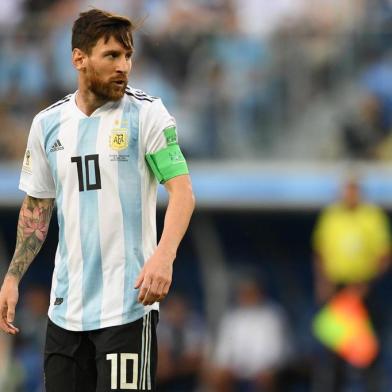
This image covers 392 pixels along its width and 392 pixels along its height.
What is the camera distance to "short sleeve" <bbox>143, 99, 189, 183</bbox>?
5934mm

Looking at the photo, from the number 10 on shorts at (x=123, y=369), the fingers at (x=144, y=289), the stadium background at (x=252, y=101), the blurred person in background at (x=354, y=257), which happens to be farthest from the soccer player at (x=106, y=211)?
the stadium background at (x=252, y=101)

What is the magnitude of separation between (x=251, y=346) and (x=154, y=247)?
8.91m

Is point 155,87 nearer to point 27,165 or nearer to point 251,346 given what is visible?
point 251,346

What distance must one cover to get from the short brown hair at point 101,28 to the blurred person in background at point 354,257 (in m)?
7.10

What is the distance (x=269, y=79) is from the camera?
1444 centimetres

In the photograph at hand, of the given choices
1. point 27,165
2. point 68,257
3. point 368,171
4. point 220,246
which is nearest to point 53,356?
point 68,257

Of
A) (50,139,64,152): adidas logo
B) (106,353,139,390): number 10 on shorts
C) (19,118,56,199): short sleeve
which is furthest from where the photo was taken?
(19,118,56,199): short sleeve

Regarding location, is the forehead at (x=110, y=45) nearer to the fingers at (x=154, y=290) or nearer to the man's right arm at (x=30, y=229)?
the man's right arm at (x=30, y=229)

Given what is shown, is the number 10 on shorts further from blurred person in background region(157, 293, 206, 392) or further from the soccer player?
blurred person in background region(157, 293, 206, 392)

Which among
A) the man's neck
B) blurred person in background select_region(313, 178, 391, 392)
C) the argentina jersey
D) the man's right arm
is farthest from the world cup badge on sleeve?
blurred person in background select_region(313, 178, 391, 392)

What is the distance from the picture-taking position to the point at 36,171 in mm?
6293

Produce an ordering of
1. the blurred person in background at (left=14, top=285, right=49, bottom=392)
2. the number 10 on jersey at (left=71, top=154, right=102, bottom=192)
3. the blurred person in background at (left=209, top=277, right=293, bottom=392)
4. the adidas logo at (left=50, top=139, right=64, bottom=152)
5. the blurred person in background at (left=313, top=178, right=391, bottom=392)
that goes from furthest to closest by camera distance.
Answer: the blurred person in background at (left=14, top=285, right=49, bottom=392)
the blurred person in background at (left=209, top=277, right=293, bottom=392)
the blurred person in background at (left=313, top=178, right=391, bottom=392)
the adidas logo at (left=50, top=139, right=64, bottom=152)
the number 10 on jersey at (left=71, top=154, right=102, bottom=192)

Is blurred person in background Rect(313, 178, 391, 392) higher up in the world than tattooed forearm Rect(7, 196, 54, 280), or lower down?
lower down

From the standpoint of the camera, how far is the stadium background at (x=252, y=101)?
14.4 meters
